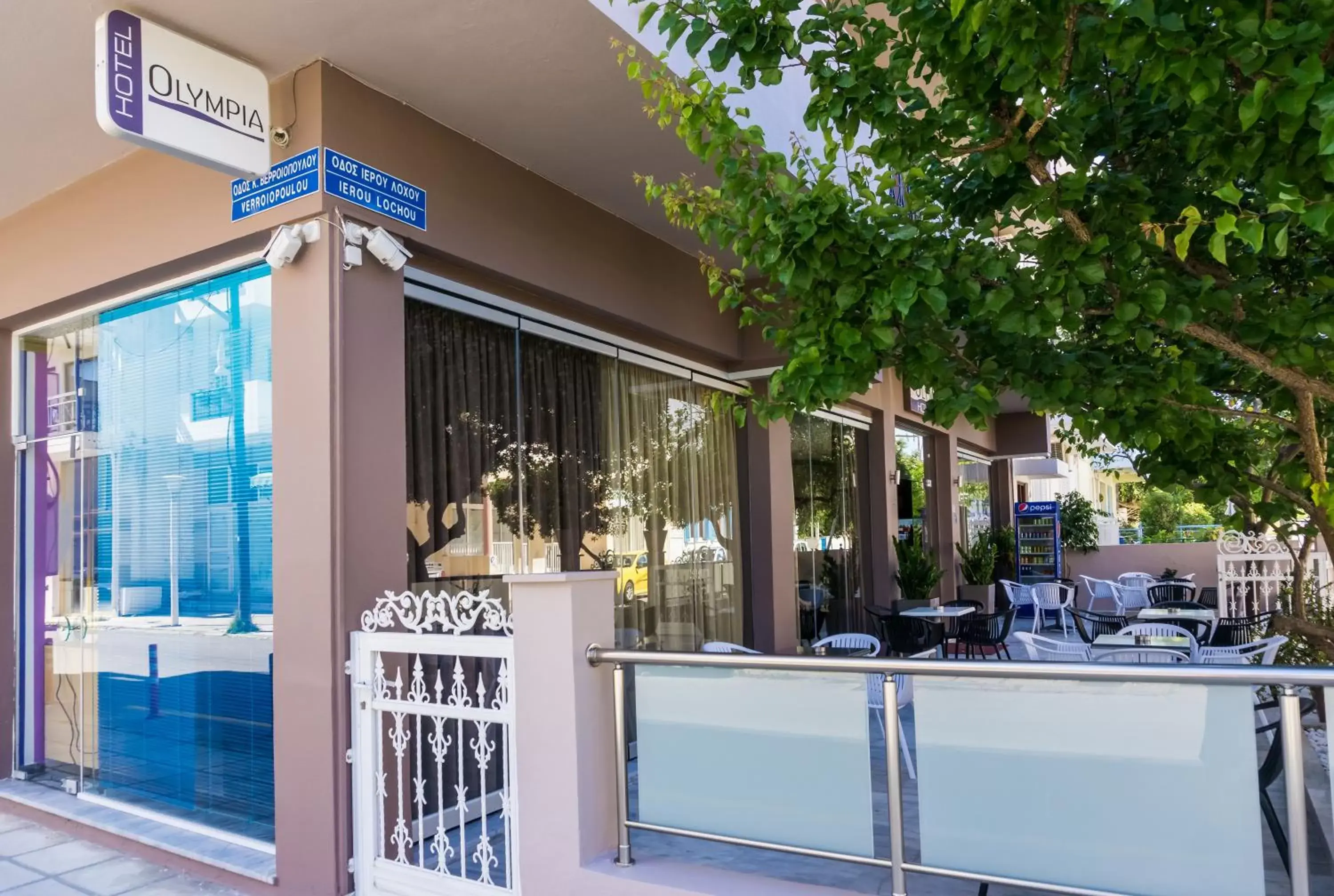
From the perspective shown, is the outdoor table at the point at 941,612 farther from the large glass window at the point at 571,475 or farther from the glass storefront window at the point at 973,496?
the glass storefront window at the point at 973,496

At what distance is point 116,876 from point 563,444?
3.52 meters

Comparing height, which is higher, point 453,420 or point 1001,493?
point 453,420

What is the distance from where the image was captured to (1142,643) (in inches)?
285

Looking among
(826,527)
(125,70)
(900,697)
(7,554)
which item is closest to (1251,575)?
(826,527)

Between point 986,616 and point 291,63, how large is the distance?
8.54 metres

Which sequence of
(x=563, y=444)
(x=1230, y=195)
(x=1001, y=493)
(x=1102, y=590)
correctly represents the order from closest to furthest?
(x=1230, y=195) → (x=563, y=444) → (x=1102, y=590) → (x=1001, y=493)

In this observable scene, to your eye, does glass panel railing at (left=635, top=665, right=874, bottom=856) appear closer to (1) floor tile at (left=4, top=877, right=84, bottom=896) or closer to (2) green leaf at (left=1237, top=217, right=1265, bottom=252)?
(2) green leaf at (left=1237, top=217, right=1265, bottom=252)

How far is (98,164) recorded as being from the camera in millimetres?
5480

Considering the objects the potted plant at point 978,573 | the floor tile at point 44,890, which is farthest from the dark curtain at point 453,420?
the potted plant at point 978,573

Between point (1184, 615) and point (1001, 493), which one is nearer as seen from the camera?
point (1184, 615)

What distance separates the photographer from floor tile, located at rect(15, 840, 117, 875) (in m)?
4.83

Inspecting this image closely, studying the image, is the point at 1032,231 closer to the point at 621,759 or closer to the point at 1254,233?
the point at 1254,233

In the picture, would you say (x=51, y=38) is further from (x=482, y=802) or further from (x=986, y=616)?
(x=986, y=616)

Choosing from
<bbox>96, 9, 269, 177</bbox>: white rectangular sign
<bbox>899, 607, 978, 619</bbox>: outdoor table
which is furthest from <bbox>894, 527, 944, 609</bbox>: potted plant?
<bbox>96, 9, 269, 177</bbox>: white rectangular sign
